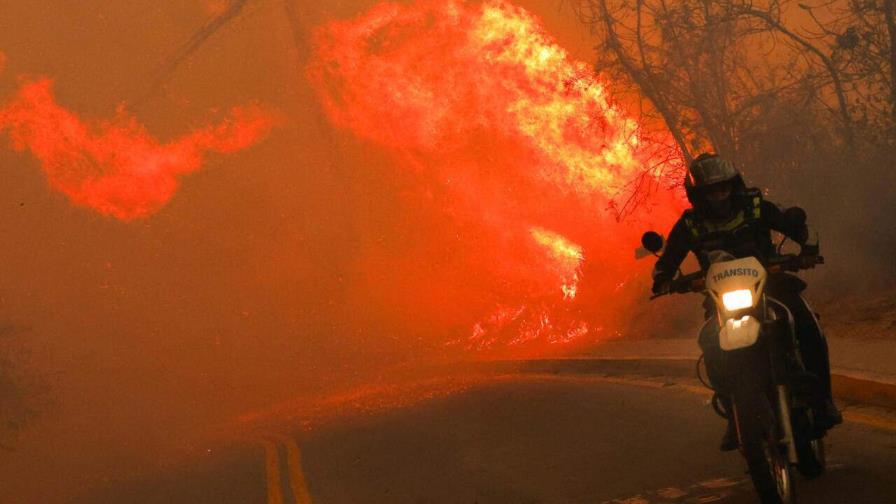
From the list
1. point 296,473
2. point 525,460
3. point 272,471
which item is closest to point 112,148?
point 272,471

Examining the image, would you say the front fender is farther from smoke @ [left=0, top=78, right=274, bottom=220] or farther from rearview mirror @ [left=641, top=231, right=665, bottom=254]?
smoke @ [left=0, top=78, right=274, bottom=220]

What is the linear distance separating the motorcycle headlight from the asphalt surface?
4.64 ft

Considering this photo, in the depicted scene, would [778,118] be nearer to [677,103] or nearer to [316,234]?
[677,103]

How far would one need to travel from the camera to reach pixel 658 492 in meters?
7.59

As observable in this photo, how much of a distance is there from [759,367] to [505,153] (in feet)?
78.7

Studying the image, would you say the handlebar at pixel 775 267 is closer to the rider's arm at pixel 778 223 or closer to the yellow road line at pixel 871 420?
the rider's arm at pixel 778 223

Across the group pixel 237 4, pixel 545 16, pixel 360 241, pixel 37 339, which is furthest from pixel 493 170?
pixel 37 339

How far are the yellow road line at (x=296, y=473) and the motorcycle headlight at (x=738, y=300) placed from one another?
5233 mm

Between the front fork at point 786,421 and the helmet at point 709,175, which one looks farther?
the helmet at point 709,175

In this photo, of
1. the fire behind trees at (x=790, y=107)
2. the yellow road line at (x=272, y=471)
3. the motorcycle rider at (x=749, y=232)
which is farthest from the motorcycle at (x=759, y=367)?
the fire behind trees at (x=790, y=107)

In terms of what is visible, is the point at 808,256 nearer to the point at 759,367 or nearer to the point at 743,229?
the point at 743,229

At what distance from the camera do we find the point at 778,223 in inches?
265

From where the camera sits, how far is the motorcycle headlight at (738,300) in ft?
19.4

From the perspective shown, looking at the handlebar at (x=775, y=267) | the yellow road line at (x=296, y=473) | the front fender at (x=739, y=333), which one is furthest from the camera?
the yellow road line at (x=296, y=473)
